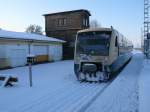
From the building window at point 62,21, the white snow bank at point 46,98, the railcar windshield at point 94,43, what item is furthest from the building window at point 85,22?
the white snow bank at point 46,98

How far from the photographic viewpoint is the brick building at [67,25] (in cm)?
3650

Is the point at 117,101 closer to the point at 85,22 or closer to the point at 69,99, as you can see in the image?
the point at 69,99

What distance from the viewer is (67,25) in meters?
37.4

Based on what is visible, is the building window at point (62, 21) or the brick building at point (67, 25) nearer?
the brick building at point (67, 25)

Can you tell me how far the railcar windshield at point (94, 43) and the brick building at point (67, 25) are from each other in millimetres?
22611

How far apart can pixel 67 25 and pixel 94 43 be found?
24.5 meters

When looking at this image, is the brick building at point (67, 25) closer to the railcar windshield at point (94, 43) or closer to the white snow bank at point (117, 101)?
the railcar windshield at point (94, 43)

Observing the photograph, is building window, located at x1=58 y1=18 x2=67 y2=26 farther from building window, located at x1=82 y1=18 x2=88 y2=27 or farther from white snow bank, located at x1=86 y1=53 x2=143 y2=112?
white snow bank, located at x1=86 y1=53 x2=143 y2=112

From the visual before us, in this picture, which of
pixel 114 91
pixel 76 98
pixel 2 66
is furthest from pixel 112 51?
pixel 2 66

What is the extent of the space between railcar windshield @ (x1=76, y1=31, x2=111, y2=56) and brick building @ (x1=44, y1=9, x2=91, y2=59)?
22.6 m

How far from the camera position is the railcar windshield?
13.1m

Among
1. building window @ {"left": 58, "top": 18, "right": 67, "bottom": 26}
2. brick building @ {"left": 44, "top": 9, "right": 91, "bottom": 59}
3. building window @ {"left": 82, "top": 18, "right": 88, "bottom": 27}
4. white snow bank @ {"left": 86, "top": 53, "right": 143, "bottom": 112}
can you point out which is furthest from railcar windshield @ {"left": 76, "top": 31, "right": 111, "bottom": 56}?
building window @ {"left": 58, "top": 18, "right": 67, "bottom": 26}

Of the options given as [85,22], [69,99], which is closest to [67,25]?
[85,22]

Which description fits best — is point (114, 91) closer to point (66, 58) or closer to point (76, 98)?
point (76, 98)
